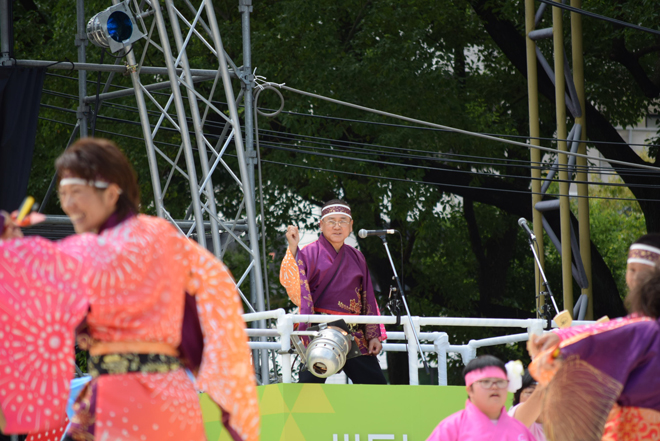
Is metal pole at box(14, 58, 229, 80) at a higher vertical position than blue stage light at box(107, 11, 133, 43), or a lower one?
lower

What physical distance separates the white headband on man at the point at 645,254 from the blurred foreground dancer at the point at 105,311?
1327 mm

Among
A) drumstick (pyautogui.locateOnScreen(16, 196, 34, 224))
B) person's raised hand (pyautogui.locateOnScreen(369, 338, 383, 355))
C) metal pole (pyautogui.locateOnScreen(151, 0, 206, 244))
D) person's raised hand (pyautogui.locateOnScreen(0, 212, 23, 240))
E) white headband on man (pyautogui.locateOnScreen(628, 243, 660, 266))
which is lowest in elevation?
person's raised hand (pyautogui.locateOnScreen(369, 338, 383, 355))

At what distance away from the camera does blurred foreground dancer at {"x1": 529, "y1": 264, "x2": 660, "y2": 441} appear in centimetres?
237

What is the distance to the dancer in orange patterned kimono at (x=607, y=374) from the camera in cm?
237

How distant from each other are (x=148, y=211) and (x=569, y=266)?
521cm

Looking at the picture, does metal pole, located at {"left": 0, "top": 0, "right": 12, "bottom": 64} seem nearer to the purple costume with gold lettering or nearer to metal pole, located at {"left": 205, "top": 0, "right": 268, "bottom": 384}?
metal pole, located at {"left": 205, "top": 0, "right": 268, "bottom": 384}

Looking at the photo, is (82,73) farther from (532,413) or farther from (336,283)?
(532,413)

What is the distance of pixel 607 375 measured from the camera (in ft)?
7.79

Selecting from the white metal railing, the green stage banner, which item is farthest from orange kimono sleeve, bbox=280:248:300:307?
the green stage banner

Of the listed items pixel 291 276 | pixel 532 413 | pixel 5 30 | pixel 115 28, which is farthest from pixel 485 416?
pixel 5 30

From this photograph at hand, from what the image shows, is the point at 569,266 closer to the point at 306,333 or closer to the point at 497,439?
the point at 306,333

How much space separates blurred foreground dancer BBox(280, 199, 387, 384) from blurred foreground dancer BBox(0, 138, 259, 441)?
96.0 inches

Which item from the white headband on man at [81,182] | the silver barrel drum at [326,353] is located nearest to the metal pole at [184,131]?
the silver barrel drum at [326,353]

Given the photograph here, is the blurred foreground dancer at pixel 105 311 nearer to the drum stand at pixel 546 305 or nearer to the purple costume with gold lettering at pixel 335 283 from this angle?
the drum stand at pixel 546 305
